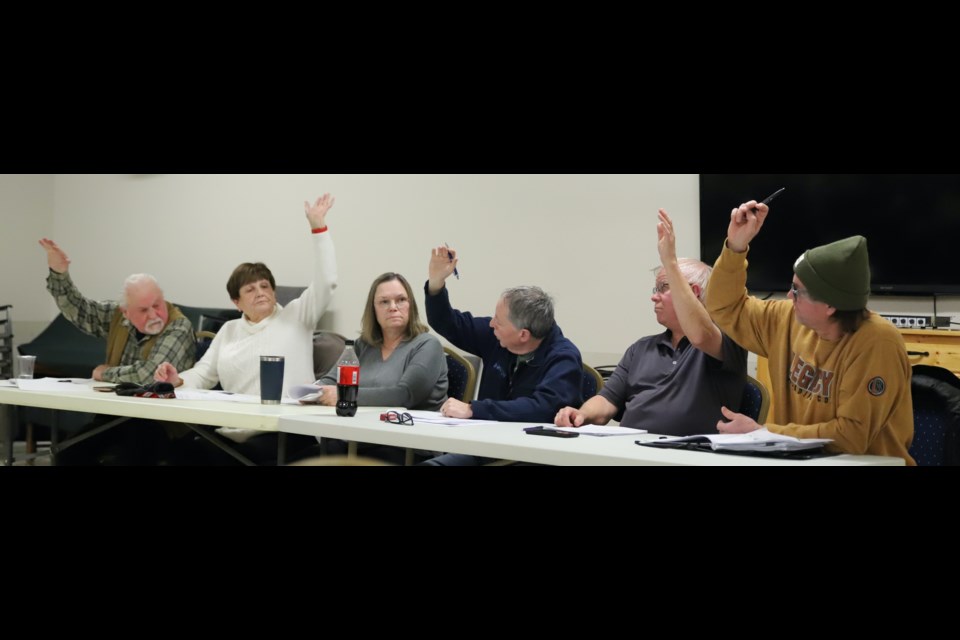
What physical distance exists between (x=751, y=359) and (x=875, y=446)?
3.27 m

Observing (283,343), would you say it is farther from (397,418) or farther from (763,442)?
(763,442)

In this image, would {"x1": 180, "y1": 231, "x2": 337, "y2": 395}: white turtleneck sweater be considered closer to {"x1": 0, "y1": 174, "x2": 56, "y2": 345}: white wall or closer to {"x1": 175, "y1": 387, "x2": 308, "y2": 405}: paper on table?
{"x1": 175, "y1": 387, "x2": 308, "y2": 405}: paper on table

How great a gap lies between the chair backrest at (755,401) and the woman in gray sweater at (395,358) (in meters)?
1.17

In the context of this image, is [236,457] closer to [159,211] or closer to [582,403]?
[582,403]

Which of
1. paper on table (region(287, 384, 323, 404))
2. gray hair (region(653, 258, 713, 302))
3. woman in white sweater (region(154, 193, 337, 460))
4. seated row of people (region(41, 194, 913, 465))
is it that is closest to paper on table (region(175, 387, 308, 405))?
paper on table (region(287, 384, 323, 404))

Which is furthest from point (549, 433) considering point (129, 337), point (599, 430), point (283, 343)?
point (129, 337)

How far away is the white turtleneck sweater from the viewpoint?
4184 mm

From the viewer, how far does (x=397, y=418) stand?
10.2 feet

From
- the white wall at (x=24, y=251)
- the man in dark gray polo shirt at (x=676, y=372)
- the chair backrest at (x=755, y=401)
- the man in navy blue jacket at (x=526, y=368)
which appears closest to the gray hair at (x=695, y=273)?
the man in dark gray polo shirt at (x=676, y=372)

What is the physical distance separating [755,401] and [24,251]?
6.86m

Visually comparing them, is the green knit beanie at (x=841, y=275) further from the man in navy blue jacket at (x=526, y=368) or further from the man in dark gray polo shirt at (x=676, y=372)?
the man in navy blue jacket at (x=526, y=368)

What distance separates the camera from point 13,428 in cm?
406

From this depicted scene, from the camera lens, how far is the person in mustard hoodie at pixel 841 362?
2.41 m
